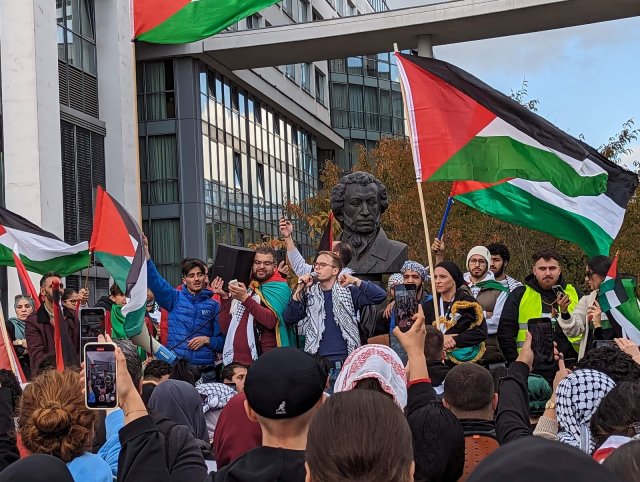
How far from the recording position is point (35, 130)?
27.8 metres

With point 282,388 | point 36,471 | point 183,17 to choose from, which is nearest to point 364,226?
point 183,17

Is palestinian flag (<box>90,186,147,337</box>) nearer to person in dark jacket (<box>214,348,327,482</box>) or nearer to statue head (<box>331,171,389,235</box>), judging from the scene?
statue head (<box>331,171,389,235</box>)

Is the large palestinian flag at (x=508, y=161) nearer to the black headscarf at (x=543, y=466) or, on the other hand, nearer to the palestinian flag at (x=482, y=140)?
the palestinian flag at (x=482, y=140)

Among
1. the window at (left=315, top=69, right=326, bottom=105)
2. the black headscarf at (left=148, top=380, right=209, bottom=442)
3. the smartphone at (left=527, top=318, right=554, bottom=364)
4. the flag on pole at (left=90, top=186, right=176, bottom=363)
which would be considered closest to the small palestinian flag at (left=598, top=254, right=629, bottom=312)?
the smartphone at (left=527, top=318, right=554, bottom=364)

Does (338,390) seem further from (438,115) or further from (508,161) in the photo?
(438,115)

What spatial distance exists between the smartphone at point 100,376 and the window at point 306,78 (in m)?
45.7

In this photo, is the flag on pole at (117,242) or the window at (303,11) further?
the window at (303,11)

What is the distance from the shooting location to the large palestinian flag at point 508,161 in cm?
1030

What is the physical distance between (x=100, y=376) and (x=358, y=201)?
7.02 m

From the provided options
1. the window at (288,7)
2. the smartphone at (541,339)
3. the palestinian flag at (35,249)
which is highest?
the window at (288,7)

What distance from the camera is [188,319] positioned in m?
10.2

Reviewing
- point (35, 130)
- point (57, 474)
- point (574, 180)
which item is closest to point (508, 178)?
point (574, 180)

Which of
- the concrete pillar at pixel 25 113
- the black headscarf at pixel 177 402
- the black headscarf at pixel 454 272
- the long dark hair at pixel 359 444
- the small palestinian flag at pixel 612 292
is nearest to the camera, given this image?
the long dark hair at pixel 359 444

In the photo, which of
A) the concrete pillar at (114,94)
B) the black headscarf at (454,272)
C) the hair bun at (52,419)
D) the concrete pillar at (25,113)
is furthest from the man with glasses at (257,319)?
the concrete pillar at (114,94)
